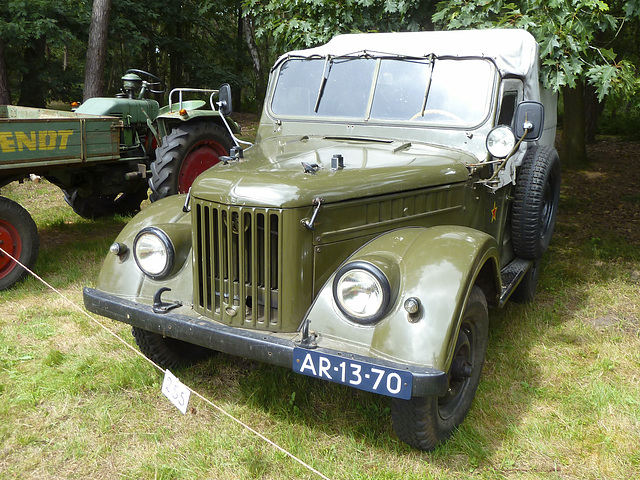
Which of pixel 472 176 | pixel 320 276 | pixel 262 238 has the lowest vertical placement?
pixel 320 276

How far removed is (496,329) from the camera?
4.27 meters

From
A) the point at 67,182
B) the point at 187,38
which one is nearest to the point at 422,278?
the point at 67,182

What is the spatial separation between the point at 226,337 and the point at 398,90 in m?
2.13

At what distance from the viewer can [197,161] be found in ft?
19.9

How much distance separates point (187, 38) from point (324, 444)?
1970cm

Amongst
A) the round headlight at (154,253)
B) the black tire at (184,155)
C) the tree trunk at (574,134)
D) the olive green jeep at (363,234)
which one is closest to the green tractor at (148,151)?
the black tire at (184,155)

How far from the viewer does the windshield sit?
3.74 metres

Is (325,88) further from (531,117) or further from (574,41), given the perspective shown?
(574,41)

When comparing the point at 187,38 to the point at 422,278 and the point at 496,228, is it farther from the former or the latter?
the point at 422,278

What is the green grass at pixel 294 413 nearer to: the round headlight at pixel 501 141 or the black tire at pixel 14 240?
the black tire at pixel 14 240

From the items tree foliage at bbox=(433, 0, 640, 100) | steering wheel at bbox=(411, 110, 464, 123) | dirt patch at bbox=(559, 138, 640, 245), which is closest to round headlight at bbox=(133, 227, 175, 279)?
steering wheel at bbox=(411, 110, 464, 123)

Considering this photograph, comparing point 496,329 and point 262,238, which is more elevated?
point 262,238

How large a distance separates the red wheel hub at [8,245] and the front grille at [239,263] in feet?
9.66

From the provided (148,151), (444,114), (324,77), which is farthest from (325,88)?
(148,151)
